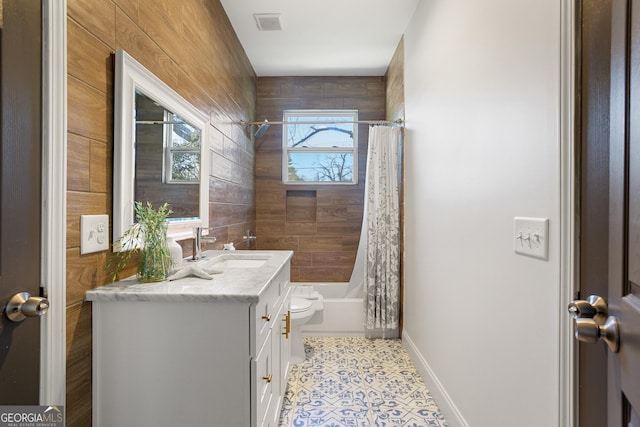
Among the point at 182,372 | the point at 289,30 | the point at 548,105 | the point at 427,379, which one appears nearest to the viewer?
the point at 548,105

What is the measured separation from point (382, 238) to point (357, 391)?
124 cm

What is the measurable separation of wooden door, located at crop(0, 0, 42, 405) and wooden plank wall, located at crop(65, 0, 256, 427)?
12cm

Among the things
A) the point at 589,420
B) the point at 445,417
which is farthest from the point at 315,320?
the point at 589,420

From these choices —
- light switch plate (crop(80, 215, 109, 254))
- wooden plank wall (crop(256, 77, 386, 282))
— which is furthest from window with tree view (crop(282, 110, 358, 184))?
light switch plate (crop(80, 215, 109, 254))

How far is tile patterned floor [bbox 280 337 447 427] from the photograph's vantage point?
1783mm

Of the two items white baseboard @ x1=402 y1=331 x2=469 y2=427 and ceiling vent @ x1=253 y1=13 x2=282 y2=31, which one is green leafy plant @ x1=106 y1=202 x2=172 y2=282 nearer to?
white baseboard @ x1=402 y1=331 x2=469 y2=427

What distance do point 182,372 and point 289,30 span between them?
261cm

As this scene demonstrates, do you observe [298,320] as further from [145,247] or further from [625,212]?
[625,212]

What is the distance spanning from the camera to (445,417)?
176cm

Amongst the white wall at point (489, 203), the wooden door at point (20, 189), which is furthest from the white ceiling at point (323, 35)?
the wooden door at point (20, 189)

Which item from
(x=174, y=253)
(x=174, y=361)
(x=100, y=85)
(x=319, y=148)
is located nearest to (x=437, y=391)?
(x=174, y=361)

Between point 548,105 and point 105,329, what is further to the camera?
point 105,329

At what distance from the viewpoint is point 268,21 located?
257 cm

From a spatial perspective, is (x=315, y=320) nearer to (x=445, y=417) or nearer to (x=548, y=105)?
(x=445, y=417)
